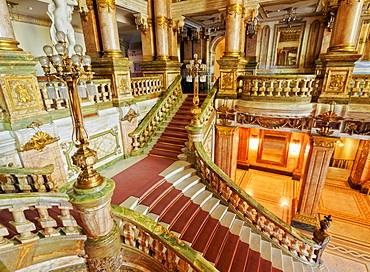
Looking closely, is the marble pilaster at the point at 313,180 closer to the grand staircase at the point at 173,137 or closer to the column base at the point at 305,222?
the column base at the point at 305,222

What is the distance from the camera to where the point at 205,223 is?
4.51 m

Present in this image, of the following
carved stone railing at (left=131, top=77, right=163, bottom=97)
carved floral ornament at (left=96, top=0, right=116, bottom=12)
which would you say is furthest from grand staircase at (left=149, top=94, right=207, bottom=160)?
carved floral ornament at (left=96, top=0, right=116, bottom=12)

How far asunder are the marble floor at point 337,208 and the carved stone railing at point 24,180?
7796 millimetres

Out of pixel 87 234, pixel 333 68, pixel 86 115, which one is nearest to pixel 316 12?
pixel 333 68

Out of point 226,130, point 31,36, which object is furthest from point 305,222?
point 31,36

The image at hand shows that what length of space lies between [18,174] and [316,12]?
12581 millimetres

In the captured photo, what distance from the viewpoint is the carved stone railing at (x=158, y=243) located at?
3000mm

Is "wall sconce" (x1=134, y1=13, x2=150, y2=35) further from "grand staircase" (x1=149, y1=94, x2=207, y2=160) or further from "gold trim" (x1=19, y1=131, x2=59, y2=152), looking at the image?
"gold trim" (x1=19, y1=131, x2=59, y2=152)

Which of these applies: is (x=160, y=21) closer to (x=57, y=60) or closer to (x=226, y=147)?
(x=226, y=147)

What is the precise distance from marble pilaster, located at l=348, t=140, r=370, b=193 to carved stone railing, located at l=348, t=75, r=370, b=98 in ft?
16.8

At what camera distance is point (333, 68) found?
18.4ft

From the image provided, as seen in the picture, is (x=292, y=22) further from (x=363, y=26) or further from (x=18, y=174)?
(x=18, y=174)

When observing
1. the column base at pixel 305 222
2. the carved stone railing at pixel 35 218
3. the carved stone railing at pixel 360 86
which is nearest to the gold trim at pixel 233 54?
the carved stone railing at pixel 360 86

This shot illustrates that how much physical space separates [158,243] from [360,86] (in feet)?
22.2
